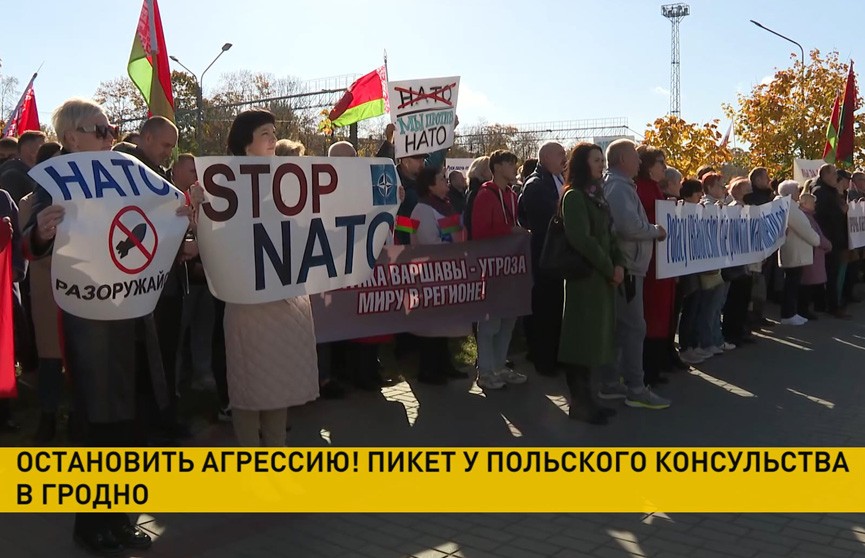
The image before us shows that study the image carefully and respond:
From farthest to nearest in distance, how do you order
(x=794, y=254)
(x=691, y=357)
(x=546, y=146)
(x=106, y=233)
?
(x=794, y=254)
(x=691, y=357)
(x=546, y=146)
(x=106, y=233)

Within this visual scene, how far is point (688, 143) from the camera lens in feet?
94.4

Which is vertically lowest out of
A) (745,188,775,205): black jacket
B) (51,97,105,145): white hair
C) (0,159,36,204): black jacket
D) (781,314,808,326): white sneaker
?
(781,314,808,326): white sneaker

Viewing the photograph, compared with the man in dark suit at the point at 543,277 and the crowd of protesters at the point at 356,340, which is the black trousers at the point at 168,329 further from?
the man in dark suit at the point at 543,277

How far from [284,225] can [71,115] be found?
1.20 m

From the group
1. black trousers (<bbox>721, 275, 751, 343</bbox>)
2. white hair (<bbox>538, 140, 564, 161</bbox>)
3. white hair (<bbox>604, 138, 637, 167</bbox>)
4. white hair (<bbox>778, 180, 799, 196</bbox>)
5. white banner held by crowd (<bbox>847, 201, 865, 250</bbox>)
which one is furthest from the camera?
white banner held by crowd (<bbox>847, 201, 865, 250</bbox>)

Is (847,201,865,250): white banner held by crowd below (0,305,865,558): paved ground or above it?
above

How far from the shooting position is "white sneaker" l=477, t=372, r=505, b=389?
7.84 metres

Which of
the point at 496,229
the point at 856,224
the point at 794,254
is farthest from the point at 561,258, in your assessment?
the point at 856,224

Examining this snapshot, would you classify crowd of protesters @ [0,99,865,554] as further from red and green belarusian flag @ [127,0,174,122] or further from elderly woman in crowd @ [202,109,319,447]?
red and green belarusian flag @ [127,0,174,122]

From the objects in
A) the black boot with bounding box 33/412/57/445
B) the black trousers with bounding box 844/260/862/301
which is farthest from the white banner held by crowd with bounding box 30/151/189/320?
the black trousers with bounding box 844/260/862/301

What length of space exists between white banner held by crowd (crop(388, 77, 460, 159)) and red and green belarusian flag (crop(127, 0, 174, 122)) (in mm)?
2417

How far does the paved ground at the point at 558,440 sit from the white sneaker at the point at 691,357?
0.18 meters

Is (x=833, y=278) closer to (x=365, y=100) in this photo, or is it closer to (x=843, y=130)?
(x=843, y=130)

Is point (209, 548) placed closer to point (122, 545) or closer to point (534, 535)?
point (122, 545)
